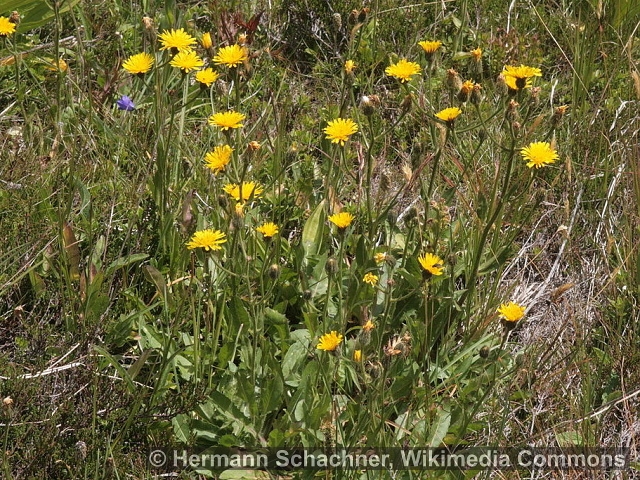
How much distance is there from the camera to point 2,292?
2.01 m

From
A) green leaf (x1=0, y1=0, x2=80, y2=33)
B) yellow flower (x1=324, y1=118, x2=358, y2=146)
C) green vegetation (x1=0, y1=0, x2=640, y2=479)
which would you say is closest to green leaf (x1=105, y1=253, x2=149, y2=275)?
green vegetation (x1=0, y1=0, x2=640, y2=479)

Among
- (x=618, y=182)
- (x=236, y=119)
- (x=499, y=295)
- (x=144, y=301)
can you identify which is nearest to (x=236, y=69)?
(x=236, y=119)

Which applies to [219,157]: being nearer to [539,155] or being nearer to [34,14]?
[539,155]

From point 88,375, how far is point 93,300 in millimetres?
205

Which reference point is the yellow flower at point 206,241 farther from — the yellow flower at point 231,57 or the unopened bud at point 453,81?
the unopened bud at point 453,81

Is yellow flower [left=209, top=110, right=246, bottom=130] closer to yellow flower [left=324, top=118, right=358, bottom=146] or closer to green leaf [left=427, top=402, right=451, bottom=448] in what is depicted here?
yellow flower [left=324, top=118, right=358, bottom=146]

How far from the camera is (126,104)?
263 centimetres

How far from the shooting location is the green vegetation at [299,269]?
5.94 ft

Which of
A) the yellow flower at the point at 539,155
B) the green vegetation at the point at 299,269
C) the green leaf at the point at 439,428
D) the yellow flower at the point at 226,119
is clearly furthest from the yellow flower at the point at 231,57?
the green leaf at the point at 439,428

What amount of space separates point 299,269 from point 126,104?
0.96 metres

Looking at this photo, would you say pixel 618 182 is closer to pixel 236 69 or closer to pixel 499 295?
pixel 499 295

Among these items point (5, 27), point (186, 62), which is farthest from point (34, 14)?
point (186, 62)

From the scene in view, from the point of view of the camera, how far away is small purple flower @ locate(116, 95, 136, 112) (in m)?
2.62

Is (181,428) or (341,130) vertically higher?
(341,130)
